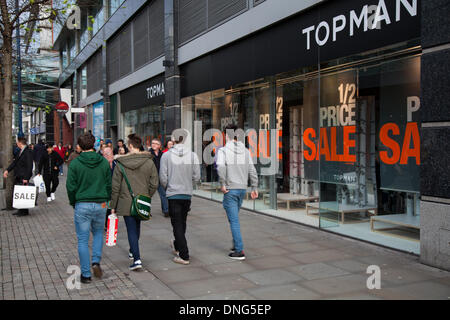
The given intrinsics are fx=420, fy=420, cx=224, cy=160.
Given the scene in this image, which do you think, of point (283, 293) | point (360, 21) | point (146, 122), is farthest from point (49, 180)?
point (283, 293)

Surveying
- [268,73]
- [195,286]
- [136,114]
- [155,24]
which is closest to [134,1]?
[155,24]

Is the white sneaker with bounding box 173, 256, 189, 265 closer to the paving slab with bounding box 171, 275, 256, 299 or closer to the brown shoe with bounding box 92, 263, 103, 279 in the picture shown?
the paving slab with bounding box 171, 275, 256, 299

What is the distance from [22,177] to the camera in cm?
1010

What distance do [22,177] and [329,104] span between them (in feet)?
24.0

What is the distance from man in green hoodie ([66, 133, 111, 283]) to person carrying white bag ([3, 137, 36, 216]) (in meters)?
5.34

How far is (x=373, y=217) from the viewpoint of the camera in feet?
25.1

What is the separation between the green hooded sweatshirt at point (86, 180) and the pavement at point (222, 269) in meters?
1.04

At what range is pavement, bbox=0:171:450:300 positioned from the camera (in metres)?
4.66

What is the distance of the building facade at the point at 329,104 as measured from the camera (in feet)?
18.3

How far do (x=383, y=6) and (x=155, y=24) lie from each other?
11.8 metres

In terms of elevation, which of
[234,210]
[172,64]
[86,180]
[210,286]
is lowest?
[210,286]

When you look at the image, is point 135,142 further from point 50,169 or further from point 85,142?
point 50,169

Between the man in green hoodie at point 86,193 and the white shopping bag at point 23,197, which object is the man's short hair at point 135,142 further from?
the white shopping bag at point 23,197

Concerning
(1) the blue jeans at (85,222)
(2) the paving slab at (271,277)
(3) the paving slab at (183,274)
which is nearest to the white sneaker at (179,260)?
(3) the paving slab at (183,274)
